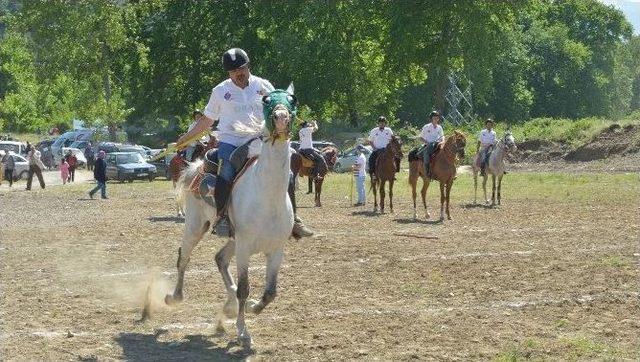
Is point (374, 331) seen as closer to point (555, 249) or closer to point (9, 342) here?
point (9, 342)

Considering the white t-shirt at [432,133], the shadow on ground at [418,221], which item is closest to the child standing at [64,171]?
the white t-shirt at [432,133]

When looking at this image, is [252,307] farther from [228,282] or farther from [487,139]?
[487,139]

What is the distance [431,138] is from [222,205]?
58.3ft

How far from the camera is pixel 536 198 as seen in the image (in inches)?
1394

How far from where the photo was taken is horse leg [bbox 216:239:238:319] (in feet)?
36.6

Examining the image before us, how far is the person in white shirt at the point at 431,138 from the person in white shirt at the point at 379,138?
1.78 m

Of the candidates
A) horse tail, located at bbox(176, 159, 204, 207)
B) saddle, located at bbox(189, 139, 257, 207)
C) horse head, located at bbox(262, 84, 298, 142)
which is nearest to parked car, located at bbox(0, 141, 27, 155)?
horse tail, located at bbox(176, 159, 204, 207)

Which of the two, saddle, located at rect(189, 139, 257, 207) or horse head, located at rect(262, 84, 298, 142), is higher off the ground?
horse head, located at rect(262, 84, 298, 142)

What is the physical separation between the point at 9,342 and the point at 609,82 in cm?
12044

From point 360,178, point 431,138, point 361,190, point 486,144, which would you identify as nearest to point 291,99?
point 431,138

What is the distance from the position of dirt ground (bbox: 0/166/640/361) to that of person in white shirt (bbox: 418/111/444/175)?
2.73 m

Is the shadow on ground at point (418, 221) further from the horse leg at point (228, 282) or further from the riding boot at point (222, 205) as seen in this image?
the riding boot at point (222, 205)

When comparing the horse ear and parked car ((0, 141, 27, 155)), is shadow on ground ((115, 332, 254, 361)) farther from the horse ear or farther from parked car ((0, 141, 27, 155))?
parked car ((0, 141, 27, 155))

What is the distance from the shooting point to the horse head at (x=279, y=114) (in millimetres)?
9922
